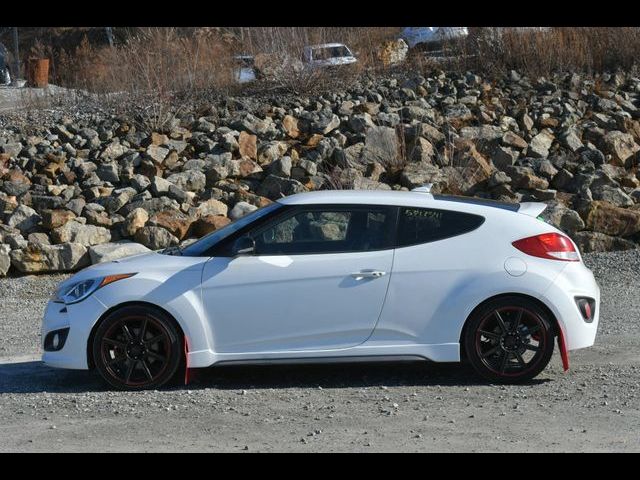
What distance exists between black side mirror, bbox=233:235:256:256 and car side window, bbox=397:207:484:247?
1.10 metres

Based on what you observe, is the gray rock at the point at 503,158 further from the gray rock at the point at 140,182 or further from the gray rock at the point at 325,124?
the gray rock at the point at 140,182

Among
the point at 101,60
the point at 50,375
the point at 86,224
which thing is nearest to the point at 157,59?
the point at 101,60

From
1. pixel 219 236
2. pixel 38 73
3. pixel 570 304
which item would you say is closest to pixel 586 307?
pixel 570 304

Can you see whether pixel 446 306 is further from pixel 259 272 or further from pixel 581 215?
pixel 581 215

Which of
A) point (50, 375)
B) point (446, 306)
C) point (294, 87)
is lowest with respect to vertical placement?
point (50, 375)

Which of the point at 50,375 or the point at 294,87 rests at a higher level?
the point at 294,87

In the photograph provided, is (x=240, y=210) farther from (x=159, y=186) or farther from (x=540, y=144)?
(x=540, y=144)

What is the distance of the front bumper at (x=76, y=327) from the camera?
8320 mm

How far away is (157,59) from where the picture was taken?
2356 cm

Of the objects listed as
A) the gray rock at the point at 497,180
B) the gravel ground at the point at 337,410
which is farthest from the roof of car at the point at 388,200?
the gray rock at the point at 497,180

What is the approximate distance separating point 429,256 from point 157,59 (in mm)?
16318

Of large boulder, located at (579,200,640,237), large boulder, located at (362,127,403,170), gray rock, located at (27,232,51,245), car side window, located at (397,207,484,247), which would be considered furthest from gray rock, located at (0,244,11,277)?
large boulder, located at (579,200,640,237)

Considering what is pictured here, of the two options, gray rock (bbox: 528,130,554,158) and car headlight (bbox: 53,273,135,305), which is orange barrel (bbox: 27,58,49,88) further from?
car headlight (bbox: 53,273,135,305)

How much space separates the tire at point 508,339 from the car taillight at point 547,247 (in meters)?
0.38
